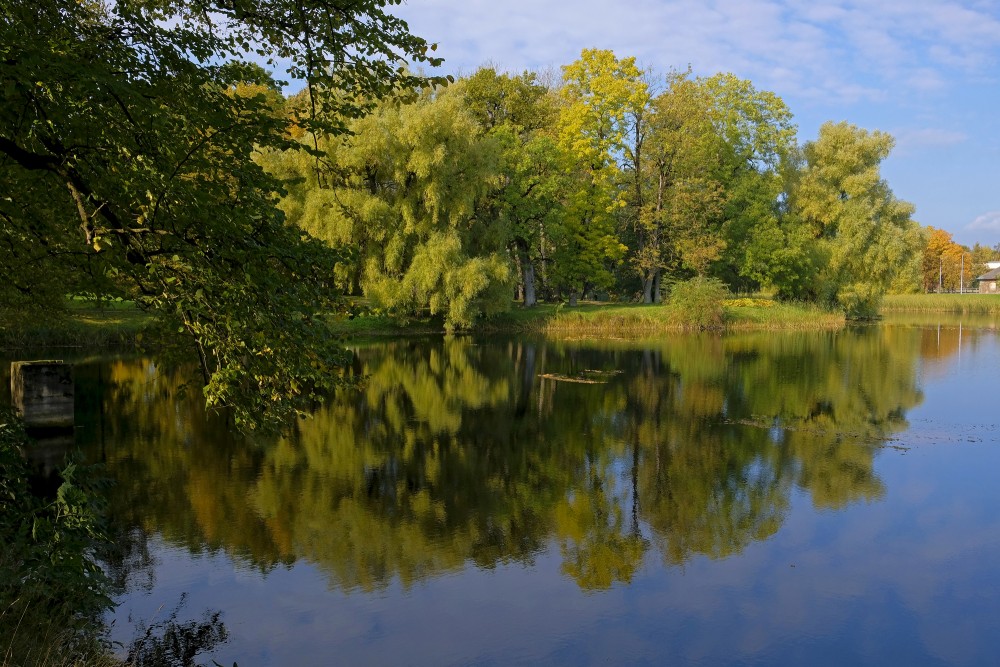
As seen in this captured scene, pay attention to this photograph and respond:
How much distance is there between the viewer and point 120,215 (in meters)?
6.38

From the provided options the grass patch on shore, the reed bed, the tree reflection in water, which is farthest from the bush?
the reed bed

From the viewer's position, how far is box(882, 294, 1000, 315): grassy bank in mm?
64062

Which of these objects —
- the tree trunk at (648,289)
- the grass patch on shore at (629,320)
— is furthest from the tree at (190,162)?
the tree trunk at (648,289)

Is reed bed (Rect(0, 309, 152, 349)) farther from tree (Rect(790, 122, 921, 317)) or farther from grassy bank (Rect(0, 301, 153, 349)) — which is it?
tree (Rect(790, 122, 921, 317))

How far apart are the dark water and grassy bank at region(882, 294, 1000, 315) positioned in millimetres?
47874

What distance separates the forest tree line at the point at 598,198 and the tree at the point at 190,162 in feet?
80.6

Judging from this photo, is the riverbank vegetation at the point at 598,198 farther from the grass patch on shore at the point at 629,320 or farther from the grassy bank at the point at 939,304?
the grassy bank at the point at 939,304

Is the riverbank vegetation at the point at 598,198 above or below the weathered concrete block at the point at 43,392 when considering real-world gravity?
above

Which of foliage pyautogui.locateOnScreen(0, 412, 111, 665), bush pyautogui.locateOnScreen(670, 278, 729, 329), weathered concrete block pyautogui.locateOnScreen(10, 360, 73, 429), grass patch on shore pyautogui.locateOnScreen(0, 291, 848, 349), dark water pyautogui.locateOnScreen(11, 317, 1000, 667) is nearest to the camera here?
foliage pyautogui.locateOnScreen(0, 412, 111, 665)

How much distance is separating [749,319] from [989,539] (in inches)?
1394

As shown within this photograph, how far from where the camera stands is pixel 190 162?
668 cm

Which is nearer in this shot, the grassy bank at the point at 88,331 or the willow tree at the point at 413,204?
the grassy bank at the point at 88,331

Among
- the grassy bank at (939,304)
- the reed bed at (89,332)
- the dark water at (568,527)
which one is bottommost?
the dark water at (568,527)

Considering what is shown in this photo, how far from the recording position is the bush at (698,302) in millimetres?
42219
